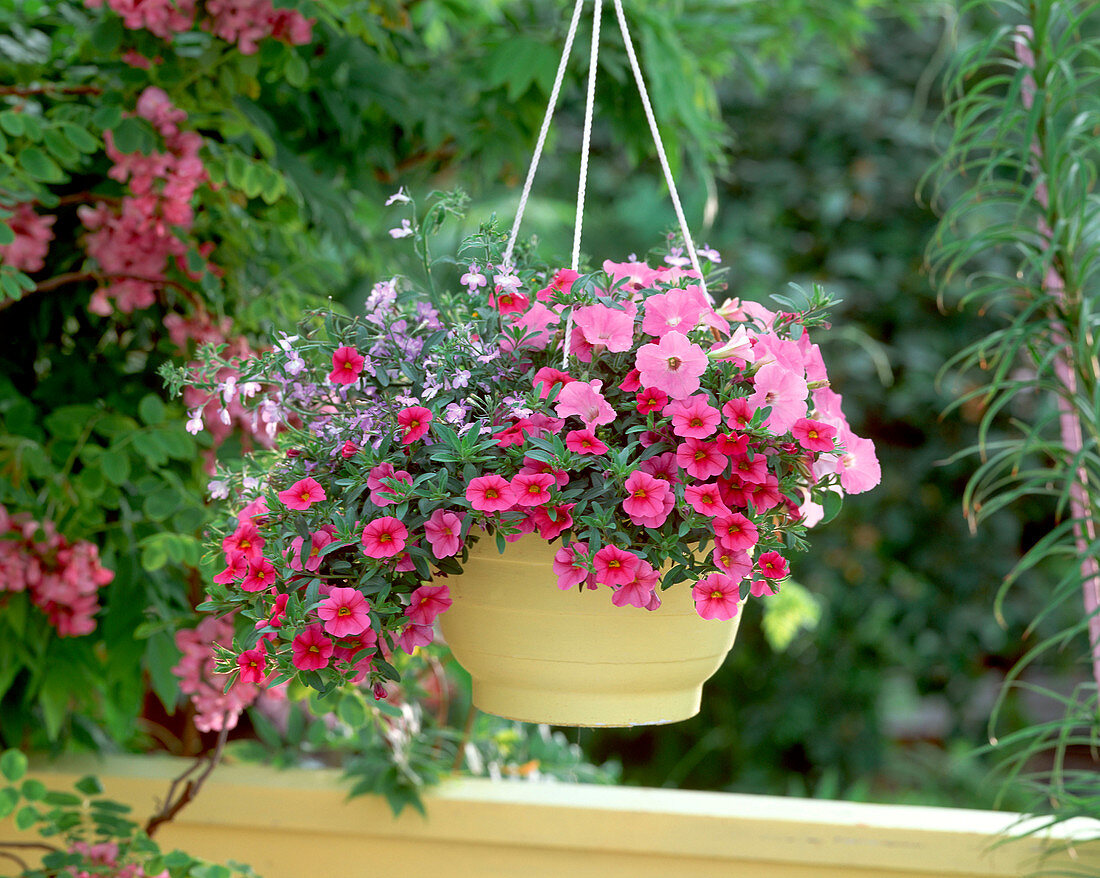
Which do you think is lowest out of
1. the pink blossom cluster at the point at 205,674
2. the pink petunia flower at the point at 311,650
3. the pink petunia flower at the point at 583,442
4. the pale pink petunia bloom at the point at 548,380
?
the pink blossom cluster at the point at 205,674

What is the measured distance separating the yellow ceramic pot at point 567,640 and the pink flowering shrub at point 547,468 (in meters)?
0.03

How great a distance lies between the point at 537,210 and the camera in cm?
251

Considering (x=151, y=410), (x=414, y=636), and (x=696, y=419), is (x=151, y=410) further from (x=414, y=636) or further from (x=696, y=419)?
(x=696, y=419)

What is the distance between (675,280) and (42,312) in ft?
2.75

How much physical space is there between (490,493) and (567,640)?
0.15m

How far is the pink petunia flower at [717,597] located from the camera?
2.15 feet

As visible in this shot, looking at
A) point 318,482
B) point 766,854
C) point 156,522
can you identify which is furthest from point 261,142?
point 766,854

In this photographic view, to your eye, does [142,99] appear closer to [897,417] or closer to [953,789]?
[897,417]

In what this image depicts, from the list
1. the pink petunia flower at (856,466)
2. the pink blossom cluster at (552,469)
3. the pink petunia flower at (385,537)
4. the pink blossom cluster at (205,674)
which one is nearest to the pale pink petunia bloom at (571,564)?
the pink blossom cluster at (552,469)

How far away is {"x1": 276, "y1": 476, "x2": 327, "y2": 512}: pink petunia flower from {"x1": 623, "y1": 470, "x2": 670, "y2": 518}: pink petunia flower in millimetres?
207

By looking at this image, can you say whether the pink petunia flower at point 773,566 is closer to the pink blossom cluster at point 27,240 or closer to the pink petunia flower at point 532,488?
the pink petunia flower at point 532,488

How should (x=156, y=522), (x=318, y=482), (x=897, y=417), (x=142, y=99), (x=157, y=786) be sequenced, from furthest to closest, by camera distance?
(x=897, y=417) → (x=157, y=786) → (x=156, y=522) → (x=142, y=99) → (x=318, y=482)

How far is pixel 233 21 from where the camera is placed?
1067 mm

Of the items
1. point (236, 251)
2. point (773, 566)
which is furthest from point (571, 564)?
point (236, 251)
